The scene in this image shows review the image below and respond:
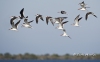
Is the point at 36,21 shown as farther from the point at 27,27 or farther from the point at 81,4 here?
the point at 81,4

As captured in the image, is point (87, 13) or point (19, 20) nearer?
point (19, 20)

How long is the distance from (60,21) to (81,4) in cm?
215

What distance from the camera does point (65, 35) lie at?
28766 mm

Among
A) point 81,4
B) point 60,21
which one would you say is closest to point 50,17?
point 60,21

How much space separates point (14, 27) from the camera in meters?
27.8

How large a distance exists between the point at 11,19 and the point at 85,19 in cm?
500

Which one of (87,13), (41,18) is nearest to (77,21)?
(87,13)

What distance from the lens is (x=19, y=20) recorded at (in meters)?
27.3

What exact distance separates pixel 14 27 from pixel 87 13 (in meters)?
5.52

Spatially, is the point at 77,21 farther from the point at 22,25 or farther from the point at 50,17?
the point at 22,25

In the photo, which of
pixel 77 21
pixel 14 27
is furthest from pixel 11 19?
pixel 77 21

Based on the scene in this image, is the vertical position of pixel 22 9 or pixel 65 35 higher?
pixel 22 9

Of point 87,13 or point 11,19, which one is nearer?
point 11,19

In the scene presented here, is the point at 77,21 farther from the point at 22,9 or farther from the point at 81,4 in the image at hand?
the point at 22,9
